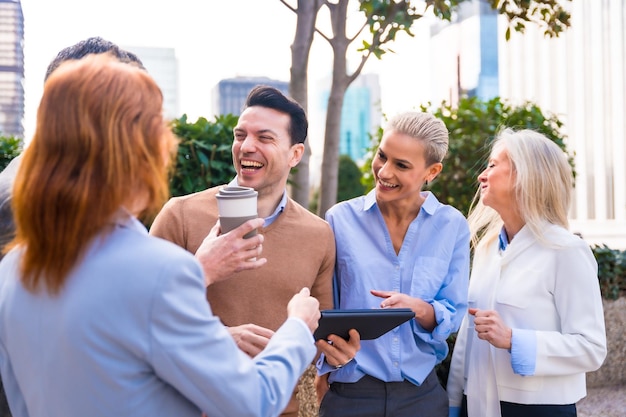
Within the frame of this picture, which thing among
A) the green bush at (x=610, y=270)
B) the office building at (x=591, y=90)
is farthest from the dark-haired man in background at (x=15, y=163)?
the office building at (x=591, y=90)

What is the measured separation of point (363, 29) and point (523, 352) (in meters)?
3.71

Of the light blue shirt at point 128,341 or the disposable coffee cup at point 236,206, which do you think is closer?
the light blue shirt at point 128,341

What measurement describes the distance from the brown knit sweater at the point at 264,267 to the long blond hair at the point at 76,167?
1.06m

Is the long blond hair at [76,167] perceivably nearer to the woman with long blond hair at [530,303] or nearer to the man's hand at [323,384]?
the man's hand at [323,384]

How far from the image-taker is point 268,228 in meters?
2.58

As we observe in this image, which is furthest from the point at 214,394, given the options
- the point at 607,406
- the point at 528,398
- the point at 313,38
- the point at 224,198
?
the point at 607,406

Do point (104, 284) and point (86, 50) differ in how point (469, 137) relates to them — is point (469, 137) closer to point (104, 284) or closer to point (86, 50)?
point (86, 50)

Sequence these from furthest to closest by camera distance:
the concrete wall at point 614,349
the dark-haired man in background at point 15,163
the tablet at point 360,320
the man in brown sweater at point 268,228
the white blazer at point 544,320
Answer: the concrete wall at point 614,349 → the white blazer at point 544,320 → the man in brown sweater at point 268,228 → the tablet at point 360,320 → the dark-haired man in background at point 15,163

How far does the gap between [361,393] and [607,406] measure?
172 inches

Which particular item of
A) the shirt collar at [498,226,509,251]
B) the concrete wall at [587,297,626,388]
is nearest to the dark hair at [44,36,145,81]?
the shirt collar at [498,226,509,251]

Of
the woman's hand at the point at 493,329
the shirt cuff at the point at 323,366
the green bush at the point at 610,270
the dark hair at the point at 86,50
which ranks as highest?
the dark hair at the point at 86,50

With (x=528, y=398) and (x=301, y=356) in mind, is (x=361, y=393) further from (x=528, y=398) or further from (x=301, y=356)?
(x=301, y=356)

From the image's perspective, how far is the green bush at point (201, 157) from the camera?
4.82 meters

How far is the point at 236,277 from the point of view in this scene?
2.46 meters
